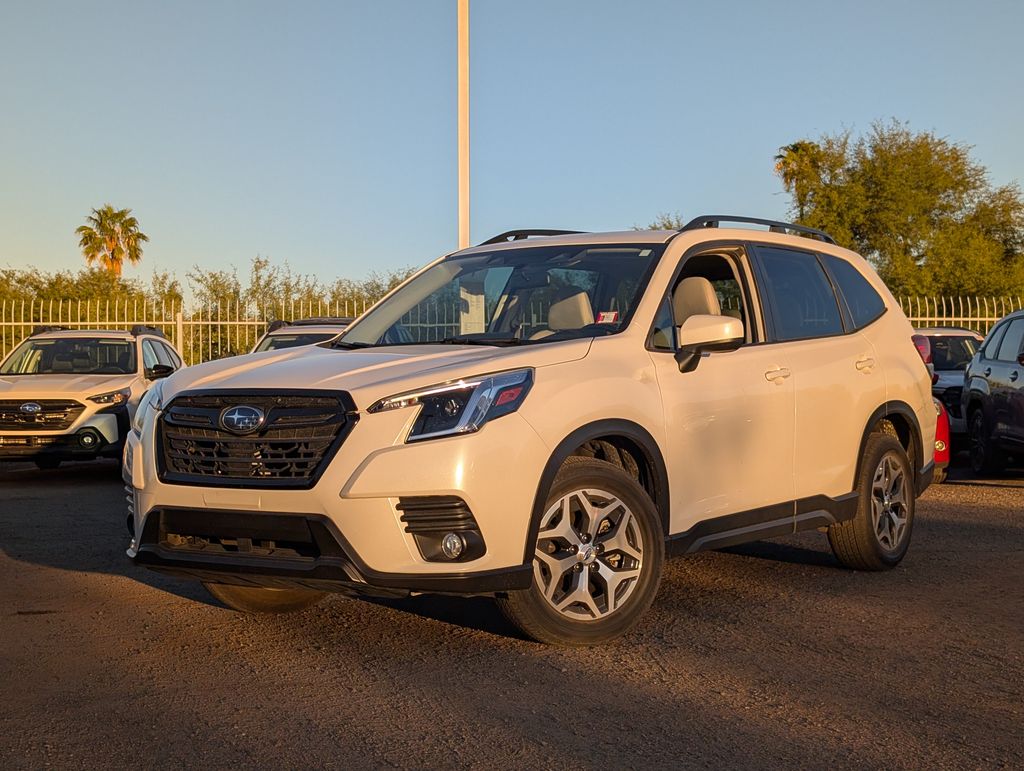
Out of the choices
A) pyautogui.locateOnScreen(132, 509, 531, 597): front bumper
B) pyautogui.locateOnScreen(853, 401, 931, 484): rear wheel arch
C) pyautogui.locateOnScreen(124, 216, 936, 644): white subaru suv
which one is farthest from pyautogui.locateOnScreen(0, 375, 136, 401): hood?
pyautogui.locateOnScreen(853, 401, 931, 484): rear wheel arch

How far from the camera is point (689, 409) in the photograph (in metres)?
6.02

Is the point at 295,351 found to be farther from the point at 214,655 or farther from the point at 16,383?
the point at 16,383

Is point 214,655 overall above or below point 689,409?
below

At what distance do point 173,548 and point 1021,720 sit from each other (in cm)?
336

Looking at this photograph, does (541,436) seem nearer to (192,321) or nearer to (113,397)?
(113,397)

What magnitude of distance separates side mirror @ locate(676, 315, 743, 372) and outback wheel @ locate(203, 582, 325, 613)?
2.13 metres

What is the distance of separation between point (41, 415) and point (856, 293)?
904 centimetres

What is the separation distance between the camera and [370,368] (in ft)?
17.9

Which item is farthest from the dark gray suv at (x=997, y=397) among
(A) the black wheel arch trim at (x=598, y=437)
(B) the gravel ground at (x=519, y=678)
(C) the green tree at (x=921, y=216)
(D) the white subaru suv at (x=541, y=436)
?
(C) the green tree at (x=921, y=216)

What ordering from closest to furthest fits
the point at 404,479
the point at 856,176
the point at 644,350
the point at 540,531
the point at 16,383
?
the point at 404,479
the point at 540,531
the point at 644,350
the point at 16,383
the point at 856,176

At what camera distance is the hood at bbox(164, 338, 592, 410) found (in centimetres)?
516

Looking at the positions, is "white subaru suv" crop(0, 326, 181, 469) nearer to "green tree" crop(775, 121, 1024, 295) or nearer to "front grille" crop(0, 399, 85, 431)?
"front grille" crop(0, 399, 85, 431)

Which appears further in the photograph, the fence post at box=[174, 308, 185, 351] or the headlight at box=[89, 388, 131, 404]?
the fence post at box=[174, 308, 185, 351]

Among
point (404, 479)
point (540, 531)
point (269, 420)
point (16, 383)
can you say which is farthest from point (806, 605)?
point (16, 383)
